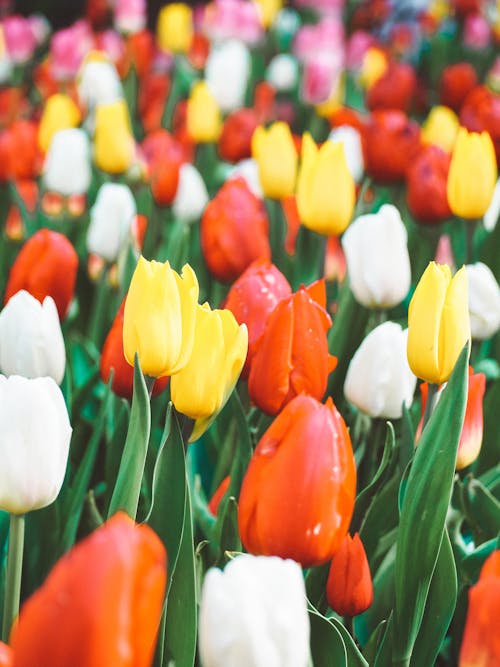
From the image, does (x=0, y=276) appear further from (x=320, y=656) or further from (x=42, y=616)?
Answer: (x=42, y=616)

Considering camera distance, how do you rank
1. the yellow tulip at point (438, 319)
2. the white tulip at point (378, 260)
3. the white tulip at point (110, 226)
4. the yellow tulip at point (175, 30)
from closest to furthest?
the yellow tulip at point (438, 319)
the white tulip at point (378, 260)
the white tulip at point (110, 226)
the yellow tulip at point (175, 30)

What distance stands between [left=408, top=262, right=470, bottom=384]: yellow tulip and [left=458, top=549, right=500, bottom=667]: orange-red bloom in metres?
0.22

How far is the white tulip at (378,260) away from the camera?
3.21 feet

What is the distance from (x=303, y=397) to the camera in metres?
0.62

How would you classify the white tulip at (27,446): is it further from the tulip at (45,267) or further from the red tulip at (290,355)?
the tulip at (45,267)

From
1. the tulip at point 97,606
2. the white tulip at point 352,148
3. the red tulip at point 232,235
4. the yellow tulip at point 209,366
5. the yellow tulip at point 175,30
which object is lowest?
the yellow tulip at point 175,30

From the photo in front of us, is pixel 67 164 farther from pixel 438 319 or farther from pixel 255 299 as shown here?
pixel 438 319

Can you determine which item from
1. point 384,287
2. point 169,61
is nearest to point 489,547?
point 384,287

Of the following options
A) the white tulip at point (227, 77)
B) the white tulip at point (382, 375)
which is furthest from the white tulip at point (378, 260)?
the white tulip at point (227, 77)

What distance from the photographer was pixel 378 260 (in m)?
0.97

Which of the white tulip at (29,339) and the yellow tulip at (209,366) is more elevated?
the yellow tulip at (209,366)

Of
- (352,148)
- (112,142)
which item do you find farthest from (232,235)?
(352,148)

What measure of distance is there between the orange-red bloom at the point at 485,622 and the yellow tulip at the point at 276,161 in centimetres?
88

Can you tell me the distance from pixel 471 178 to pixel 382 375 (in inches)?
15.9
